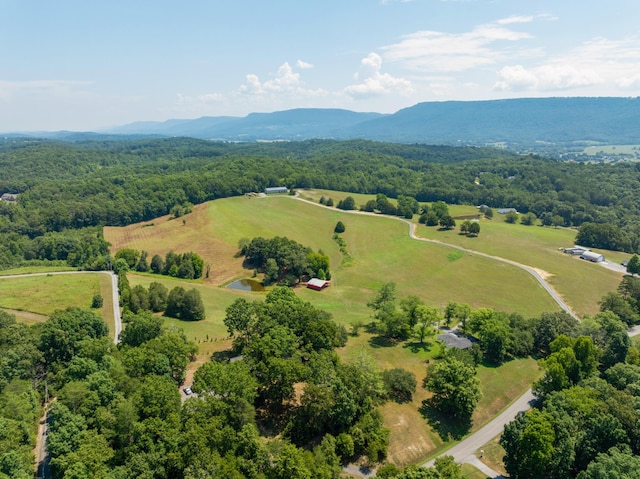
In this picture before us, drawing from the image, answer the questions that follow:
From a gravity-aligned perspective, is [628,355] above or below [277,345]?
below

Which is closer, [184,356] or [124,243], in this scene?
[184,356]

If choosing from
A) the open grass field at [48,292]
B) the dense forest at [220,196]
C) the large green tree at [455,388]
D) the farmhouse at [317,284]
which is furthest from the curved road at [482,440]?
the dense forest at [220,196]

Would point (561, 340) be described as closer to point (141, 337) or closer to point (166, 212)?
Answer: point (141, 337)

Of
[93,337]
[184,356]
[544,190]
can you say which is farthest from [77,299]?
[544,190]

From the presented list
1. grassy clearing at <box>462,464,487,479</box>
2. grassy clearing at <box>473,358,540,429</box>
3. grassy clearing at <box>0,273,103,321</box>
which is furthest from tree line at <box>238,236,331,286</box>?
grassy clearing at <box>462,464,487,479</box>

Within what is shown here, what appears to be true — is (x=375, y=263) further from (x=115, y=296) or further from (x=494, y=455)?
(x=494, y=455)

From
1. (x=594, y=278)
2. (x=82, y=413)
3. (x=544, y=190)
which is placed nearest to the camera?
(x=82, y=413)
